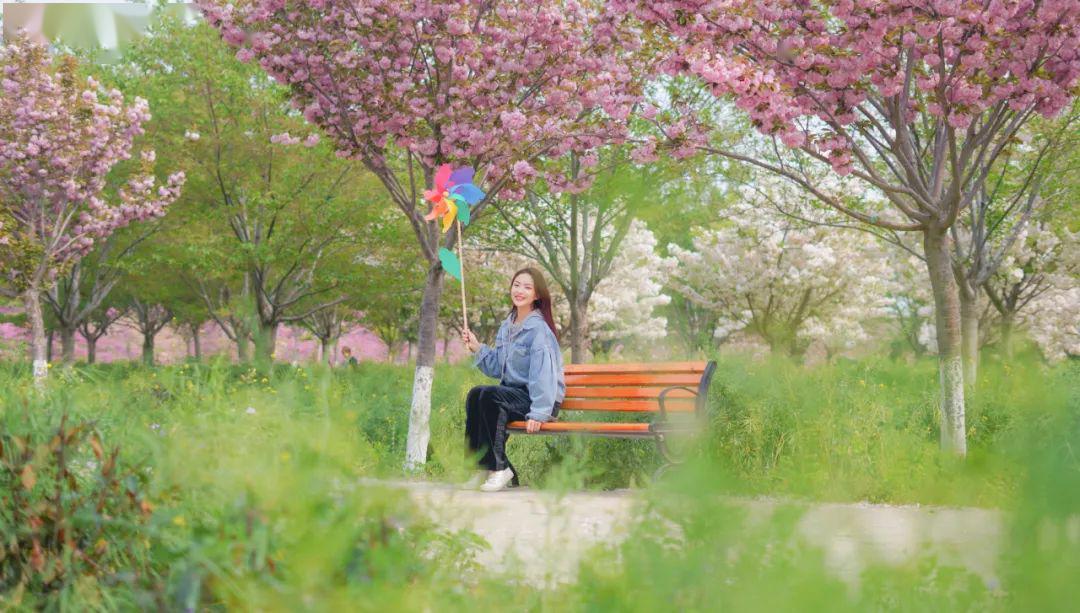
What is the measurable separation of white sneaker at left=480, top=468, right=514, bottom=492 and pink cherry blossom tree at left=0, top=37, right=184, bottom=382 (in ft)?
31.6

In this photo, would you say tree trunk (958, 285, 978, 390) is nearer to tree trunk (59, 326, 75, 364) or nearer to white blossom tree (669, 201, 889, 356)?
white blossom tree (669, 201, 889, 356)

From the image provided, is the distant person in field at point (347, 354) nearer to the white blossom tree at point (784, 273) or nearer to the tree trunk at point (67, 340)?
the tree trunk at point (67, 340)

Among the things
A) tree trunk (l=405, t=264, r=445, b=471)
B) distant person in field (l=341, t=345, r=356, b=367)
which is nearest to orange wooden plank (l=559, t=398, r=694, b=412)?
tree trunk (l=405, t=264, r=445, b=471)

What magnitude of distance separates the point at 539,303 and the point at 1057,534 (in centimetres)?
574

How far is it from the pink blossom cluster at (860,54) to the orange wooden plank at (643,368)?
5.72ft

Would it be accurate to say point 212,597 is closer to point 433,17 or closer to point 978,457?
point 978,457

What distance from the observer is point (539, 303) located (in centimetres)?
788

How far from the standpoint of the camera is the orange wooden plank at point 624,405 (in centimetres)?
723

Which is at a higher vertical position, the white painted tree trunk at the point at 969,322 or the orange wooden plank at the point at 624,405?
the white painted tree trunk at the point at 969,322

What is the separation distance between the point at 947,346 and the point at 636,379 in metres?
2.46

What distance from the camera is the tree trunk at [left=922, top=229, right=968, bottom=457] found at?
7707mm

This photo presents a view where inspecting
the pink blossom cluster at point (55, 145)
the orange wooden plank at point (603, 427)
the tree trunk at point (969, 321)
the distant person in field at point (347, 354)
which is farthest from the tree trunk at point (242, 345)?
the orange wooden plank at point (603, 427)

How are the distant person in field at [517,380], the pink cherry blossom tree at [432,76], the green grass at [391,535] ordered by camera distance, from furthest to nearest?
the pink cherry blossom tree at [432,76] → the distant person in field at [517,380] → the green grass at [391,535]

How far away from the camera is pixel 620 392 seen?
7.84 metres
